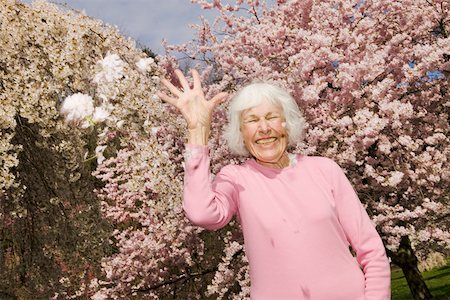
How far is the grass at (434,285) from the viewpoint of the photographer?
14.5m

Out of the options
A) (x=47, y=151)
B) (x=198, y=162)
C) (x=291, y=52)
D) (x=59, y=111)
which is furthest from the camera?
(x=291, y=52)

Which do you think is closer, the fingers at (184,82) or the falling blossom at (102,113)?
the fingers at (184,82)

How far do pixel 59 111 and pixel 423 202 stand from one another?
175 inches

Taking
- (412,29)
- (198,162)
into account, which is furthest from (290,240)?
(412,29)

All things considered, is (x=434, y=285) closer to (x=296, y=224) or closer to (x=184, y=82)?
(x=296, y=224)

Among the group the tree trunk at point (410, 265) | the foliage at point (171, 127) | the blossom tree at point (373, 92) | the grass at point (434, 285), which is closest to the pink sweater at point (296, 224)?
the foliage at point (171, 127)

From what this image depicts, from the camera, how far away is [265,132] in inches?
75.9

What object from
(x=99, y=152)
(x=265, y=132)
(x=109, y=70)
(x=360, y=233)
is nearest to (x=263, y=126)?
(x=265, y=132)

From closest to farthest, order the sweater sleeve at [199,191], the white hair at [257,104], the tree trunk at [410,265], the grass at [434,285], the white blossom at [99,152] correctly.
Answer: the sweater sleeve at [199,191] → the white hair at [257,104] → the white blossom at [99,152] → the tree trunk at [410,265] → the grass at [434,285]

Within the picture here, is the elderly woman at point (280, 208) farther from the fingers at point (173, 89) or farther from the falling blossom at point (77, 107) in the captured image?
the falling blossom at point (77, 107)

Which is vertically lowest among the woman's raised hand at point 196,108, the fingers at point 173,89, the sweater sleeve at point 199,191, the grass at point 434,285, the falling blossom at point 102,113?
the grass at point 434,285

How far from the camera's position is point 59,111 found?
15.1ft

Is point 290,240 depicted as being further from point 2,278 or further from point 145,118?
point 2,278

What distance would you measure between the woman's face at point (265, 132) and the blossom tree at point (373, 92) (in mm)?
4002
